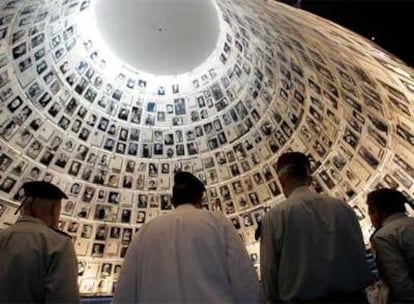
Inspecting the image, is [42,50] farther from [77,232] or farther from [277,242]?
[277,242]

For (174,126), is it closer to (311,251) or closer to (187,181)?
(187,181)

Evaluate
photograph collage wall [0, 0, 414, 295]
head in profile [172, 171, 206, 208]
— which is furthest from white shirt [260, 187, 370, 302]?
photograph collage wall [0, 0, 414, 295]

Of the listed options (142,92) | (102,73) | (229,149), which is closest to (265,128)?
(229,149)

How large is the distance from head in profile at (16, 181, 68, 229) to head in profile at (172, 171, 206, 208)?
993 millimetres

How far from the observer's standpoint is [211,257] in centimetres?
369

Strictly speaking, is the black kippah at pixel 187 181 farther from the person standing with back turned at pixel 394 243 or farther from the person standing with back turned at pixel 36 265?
the person standing with back turned at pixel 394 243

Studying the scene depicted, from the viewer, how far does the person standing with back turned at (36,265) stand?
3.90m

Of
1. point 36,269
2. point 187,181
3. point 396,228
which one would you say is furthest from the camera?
point 396,228

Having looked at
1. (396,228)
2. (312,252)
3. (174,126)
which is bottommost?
(312,252)

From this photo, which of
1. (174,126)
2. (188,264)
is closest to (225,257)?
(188,264)

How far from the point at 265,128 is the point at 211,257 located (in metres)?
8.38

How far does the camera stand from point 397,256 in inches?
163

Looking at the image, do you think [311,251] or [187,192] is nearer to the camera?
[311,251]

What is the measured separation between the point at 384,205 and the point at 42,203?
2.67 m
